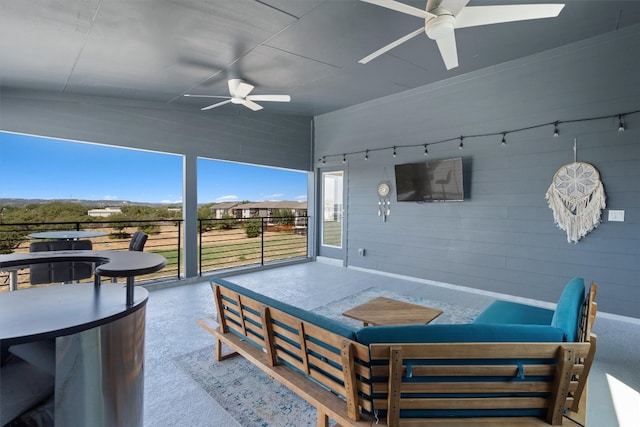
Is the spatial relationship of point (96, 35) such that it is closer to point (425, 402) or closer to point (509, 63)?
point (425, 402)

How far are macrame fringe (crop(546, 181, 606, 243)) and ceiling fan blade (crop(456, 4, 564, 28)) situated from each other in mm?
2402

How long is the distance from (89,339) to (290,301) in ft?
10.7

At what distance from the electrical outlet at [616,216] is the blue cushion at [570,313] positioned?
89.8 inches

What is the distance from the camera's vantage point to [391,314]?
2.83 m

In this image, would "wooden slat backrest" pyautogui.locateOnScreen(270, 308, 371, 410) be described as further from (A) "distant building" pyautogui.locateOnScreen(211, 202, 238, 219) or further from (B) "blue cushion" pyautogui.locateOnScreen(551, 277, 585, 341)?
(A) "distant building" pyautogui.locateOnScreen(211, 202, 238, 219)

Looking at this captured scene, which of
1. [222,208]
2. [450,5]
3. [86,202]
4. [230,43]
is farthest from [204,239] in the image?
[450,5]

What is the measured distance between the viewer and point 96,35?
106 inches

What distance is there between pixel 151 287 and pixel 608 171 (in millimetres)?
6162

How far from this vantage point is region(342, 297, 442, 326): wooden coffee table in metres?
2.66

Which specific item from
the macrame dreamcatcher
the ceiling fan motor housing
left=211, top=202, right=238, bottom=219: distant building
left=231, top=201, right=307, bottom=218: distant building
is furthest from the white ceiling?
left=231, top=201, right=307, bottom=218: distant building

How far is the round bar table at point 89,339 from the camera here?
1074 millimetres

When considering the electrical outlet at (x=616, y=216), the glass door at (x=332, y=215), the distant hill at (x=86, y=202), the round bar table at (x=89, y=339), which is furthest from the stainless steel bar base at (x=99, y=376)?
the glass door at (x=332, y=215)

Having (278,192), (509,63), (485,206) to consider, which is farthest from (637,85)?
(278,192)

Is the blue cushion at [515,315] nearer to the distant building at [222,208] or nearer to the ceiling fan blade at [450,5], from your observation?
the ceiling fan blade at [450,5]
